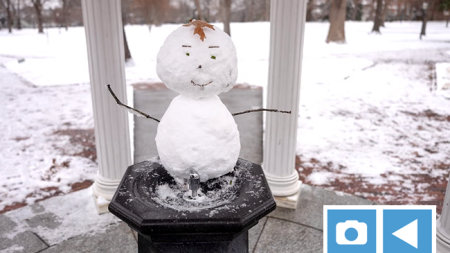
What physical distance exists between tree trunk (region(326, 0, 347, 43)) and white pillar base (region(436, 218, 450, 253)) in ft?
58.3

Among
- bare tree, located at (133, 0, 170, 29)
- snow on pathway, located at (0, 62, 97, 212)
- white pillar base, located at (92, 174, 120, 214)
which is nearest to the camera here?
white pillar base, located at (92, 174, 120, 214)

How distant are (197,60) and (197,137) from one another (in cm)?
41

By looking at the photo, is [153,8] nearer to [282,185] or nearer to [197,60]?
[282,185]

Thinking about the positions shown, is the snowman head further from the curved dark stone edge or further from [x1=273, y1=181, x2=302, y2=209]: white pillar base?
[x1=273, y1=181, x2=302, y2=209]: white pillar base

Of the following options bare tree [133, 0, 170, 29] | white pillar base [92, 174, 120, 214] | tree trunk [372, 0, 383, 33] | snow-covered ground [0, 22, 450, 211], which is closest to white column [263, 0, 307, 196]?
snow-covered ground [0, 22, 450, 211]

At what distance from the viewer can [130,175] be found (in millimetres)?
2314

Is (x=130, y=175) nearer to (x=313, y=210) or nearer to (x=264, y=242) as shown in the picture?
(x=264, y=242)

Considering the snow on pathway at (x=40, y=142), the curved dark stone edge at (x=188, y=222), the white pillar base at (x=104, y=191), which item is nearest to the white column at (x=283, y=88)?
the white pillar base at (x=104, y=191)

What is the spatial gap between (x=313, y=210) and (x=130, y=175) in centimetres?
223

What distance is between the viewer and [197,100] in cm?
206

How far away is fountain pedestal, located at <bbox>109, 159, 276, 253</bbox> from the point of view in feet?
5.93

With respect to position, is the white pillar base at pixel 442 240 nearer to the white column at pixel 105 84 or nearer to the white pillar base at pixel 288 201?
the white pillar base at pixel 288 201

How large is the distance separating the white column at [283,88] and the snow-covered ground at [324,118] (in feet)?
4.16

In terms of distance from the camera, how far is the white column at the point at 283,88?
3.29 meters
